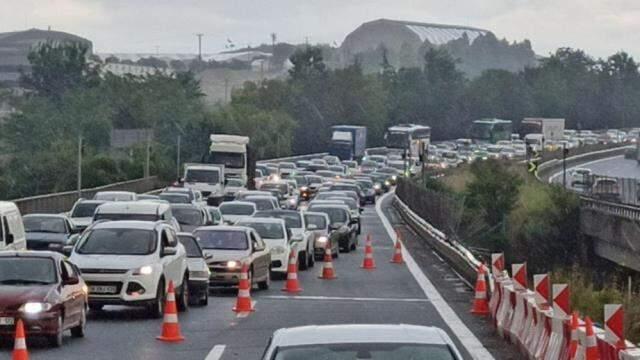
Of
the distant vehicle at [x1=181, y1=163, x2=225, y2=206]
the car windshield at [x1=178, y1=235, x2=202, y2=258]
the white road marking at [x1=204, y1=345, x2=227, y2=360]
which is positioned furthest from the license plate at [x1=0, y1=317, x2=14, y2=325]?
the distant vehicle at [x1=181, y1=163, x2=225, y2=206]

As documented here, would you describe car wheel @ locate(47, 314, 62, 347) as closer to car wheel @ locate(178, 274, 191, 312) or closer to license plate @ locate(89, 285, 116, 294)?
license plate @ locate(89, 285, 116, 294)

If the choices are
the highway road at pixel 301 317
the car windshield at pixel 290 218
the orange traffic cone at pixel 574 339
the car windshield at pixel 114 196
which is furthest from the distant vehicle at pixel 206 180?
the orange traffic cone at pixel 574 339

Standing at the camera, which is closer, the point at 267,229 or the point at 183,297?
the point at 183,297

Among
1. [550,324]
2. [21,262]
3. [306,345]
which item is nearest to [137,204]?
[21,262]

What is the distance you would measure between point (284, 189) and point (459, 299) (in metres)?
49.8

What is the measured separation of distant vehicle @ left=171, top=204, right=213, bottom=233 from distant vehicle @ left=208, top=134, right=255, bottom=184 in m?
33.2

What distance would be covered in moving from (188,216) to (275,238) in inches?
288

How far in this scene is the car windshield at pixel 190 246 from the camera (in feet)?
98.0

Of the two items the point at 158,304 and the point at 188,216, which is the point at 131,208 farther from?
the point at 158,304

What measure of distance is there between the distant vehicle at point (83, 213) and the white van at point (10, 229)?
1278 centimetres

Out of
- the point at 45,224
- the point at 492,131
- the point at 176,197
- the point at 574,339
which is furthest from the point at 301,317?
the point at 492,131

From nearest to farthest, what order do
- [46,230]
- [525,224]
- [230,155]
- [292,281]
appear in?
1. [292,281]
2. [46,230]
3. [525,224]
4. [230,155]

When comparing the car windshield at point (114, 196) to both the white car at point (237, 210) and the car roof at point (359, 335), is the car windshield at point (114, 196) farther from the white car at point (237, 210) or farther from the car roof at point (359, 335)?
the car roof at point (359, 335)

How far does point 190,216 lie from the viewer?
46.0 m
